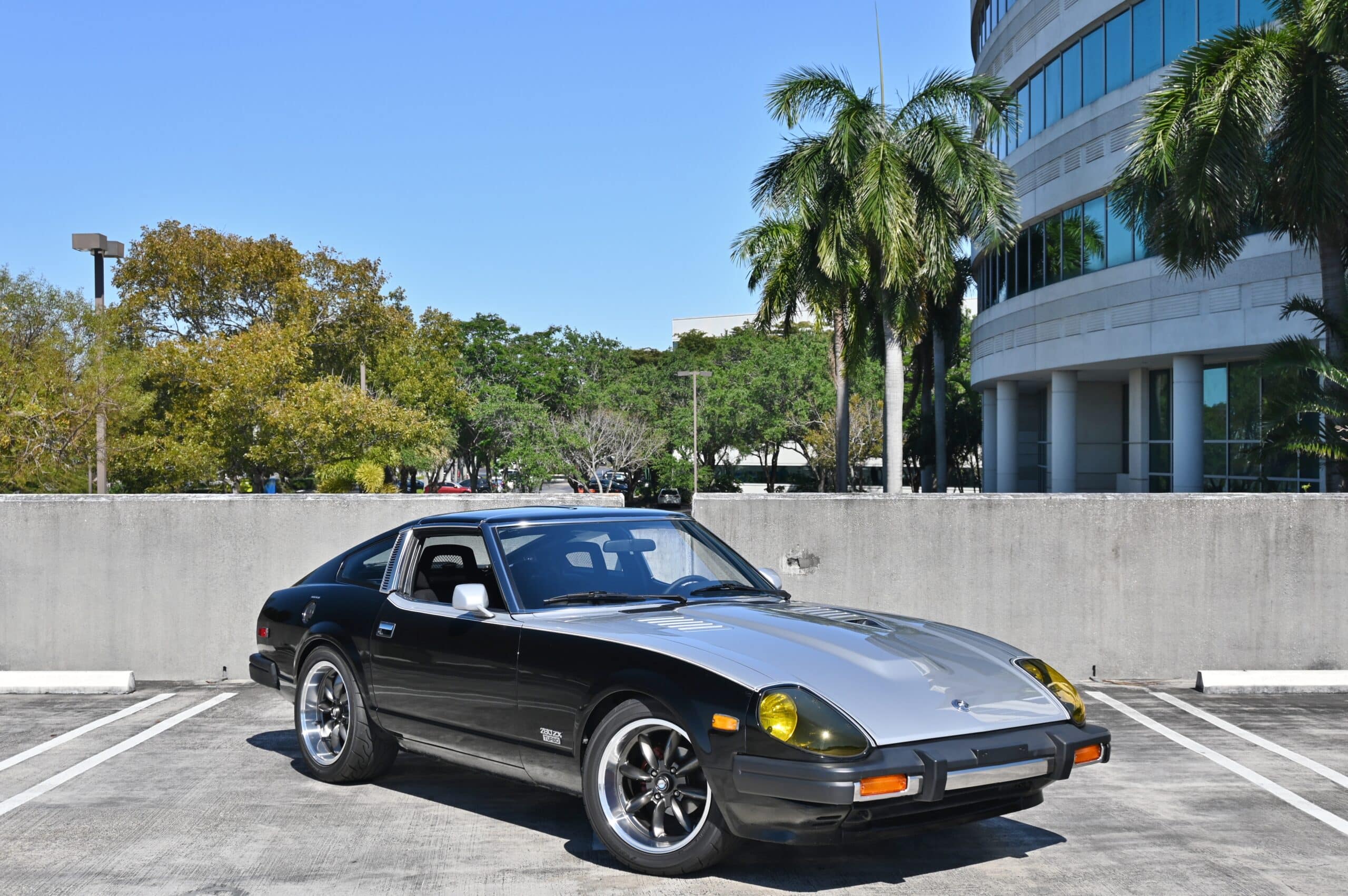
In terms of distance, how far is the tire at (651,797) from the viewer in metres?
4.85

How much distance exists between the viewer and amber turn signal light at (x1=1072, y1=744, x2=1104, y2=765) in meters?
4.96

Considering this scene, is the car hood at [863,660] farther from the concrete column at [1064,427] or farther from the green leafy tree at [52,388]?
the concrete column at [1064,427]

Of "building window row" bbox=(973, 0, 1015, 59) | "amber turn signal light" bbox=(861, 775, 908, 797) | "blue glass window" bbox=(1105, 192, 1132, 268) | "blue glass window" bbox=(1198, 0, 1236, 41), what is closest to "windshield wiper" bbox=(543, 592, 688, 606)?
"amber turn signal light" bbox=(861, 775, 908, 797)

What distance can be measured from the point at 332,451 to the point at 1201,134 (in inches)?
1135

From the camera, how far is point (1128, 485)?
109 ft

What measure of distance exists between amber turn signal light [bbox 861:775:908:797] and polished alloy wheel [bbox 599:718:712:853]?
661 mm

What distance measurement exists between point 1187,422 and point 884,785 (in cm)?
2562

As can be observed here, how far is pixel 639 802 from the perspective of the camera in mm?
5039

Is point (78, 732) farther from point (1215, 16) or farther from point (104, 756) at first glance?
point (1215, 16)

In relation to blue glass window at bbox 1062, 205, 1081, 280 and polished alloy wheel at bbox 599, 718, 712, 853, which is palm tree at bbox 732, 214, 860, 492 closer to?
blue glass window at bbox 1062, 205, 1081, 280

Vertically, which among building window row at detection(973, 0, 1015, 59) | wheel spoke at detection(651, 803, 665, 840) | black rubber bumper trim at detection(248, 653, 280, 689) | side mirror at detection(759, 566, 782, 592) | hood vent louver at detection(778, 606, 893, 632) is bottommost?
wheel spoke at detection(651, 803, 665, 840)

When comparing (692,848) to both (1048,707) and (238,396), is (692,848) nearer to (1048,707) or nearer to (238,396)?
(1048,707)

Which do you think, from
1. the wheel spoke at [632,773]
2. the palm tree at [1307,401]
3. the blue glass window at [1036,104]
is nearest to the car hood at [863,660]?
the wheel spoke at [632,773]

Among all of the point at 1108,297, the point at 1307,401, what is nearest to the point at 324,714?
the point at 1307,401
